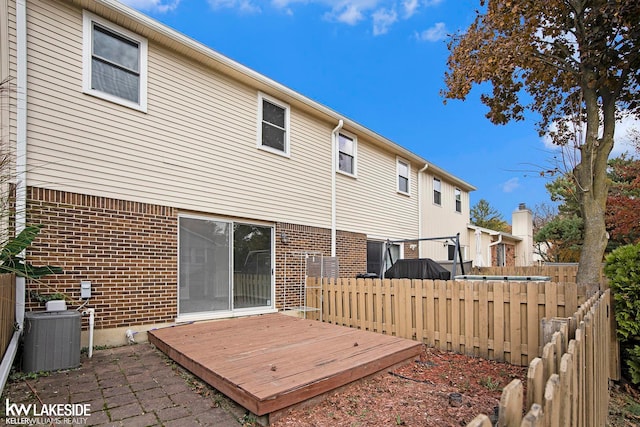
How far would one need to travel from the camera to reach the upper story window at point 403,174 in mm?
12805

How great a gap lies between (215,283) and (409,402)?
14.9 ft

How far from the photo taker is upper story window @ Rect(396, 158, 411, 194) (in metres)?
12.8

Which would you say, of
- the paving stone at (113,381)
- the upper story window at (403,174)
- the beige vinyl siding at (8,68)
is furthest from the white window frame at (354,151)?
the paving stone at (113,381)

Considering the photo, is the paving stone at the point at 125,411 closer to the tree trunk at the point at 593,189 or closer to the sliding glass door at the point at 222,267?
the sliding glass door at the point at 222,267

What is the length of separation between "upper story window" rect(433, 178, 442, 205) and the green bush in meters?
9.79

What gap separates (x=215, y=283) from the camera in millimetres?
6863

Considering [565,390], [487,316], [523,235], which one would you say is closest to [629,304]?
[487,316]

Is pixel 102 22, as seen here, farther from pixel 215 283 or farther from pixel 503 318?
pixel 503 318

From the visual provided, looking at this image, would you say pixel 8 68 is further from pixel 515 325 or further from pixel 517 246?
pixel 517 246

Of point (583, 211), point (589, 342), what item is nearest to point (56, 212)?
point (589, 342)

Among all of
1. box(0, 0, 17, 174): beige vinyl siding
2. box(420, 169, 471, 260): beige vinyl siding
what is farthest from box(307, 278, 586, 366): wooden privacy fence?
box(420, 169, 471, 260): beige vinyl siding

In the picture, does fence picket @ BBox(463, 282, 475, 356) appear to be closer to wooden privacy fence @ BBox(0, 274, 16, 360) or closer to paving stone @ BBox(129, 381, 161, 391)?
paving stone @ BBox(129, 381, 161, 391)

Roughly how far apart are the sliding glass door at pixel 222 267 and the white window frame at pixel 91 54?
7.42 feet

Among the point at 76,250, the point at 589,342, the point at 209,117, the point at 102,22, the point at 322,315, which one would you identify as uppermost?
the point at 102,22
